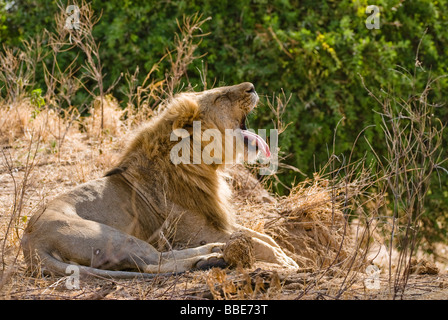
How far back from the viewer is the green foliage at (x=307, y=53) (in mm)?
9445

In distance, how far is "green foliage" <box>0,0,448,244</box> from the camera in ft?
31.0

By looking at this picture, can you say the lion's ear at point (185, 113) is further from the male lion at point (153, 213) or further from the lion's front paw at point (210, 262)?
the lion's front paw at point (210, 262)

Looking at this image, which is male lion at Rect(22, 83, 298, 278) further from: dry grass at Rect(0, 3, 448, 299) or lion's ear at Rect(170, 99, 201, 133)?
dry grass at Rect(0, 3, 448, 299)

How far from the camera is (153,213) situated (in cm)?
473

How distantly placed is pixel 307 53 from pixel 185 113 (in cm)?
481

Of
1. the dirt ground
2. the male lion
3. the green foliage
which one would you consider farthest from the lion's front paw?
the green foliage

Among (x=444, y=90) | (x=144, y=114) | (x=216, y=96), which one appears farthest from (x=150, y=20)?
(x=216, y=96)

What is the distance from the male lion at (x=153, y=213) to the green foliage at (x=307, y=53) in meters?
4.08

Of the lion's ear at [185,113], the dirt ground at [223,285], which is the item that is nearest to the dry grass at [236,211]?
the dirt ground at [223,285]

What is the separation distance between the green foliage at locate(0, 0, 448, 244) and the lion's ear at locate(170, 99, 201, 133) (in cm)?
415

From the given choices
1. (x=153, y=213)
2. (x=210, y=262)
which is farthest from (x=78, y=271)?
(x=153, y=213)

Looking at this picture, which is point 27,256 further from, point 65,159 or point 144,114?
point 144,114

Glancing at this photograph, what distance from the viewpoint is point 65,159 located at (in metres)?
7.16
